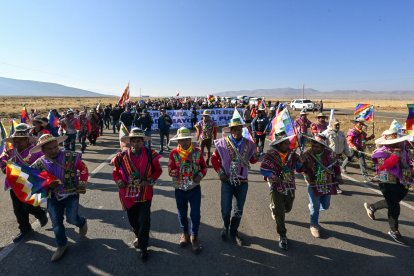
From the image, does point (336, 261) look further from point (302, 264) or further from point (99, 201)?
point (99, 201)

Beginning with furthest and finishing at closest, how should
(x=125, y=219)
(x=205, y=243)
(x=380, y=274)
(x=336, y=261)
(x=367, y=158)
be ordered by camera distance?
1. (x=367, y=158)
2. (x=125, y=219)
3. (x=205, y=243)
4. (x=336, y=261)
5. (x=380, y=274)

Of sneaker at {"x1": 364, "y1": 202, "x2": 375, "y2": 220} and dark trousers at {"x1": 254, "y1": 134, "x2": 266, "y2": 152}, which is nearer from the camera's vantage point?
sneaker at {"x1": 364, "y1": 202, "x2": 375, "y2": 220}

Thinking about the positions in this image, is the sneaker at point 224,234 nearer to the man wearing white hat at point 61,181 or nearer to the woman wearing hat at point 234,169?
the woman wearing hat at point 234,169

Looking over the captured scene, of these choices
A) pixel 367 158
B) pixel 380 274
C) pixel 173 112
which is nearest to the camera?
pixel 380 274

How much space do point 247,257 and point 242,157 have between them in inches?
59.3

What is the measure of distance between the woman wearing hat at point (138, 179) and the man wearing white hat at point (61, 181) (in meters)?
0.68

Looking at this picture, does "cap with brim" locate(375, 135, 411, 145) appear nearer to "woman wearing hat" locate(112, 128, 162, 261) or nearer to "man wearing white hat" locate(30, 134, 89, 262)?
"woman wearing hat" locate(112, 128, 162, 261)

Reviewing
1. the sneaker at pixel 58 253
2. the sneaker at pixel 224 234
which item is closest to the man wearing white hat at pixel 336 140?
the sneaker at pixel 224 234

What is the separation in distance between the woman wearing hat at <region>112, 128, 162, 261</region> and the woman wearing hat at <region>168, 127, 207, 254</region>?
0.31 m

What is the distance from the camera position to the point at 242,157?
14.9ft


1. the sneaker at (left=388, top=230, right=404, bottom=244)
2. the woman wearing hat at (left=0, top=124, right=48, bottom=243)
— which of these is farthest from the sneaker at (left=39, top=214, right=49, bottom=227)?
the sneaker at (left=388, top=230, right=404, bottom=244)

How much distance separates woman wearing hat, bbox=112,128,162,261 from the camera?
13.1 feet

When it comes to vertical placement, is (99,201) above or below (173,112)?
below

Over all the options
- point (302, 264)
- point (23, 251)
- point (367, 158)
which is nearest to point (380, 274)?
point (302, 264)
